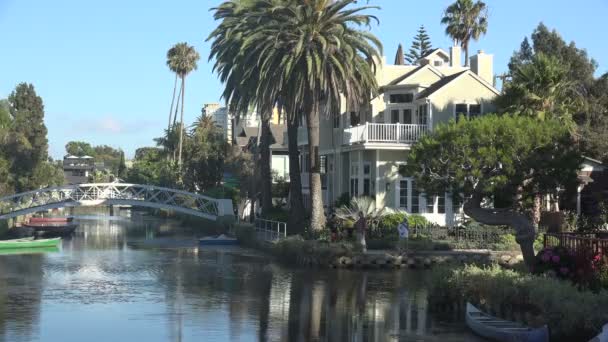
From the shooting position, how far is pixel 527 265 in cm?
2672

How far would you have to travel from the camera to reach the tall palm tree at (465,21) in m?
76.4

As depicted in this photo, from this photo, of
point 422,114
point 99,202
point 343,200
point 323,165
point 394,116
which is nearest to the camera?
point 422,114

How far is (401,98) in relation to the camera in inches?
2007

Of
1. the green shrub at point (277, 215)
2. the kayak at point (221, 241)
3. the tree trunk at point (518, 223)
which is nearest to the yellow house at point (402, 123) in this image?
the green shrub at point (277, 215)

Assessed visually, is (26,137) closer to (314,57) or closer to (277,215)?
(277,215)

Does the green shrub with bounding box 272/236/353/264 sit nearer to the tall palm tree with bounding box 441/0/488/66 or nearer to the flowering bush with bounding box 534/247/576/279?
the flowering bush with bounding box 534/247/576/279

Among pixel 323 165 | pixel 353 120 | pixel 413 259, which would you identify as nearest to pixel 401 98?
pixel 353 120

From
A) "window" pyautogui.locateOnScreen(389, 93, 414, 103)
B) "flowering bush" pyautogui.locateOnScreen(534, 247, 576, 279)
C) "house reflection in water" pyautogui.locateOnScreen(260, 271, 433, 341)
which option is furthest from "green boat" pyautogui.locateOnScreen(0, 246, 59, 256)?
"flowering bush" pyautogui.locateOnScreen(534, 247, 576, 279)

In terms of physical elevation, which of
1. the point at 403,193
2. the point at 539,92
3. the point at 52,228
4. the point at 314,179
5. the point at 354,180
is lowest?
the point at 52,228

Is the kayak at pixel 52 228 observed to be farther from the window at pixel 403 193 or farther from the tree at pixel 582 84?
the tree at pixel 582 84

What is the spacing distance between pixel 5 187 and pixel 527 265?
5236 centimetres

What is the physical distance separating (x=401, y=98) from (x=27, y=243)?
25115 millimetres

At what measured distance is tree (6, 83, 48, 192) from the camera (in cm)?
7444

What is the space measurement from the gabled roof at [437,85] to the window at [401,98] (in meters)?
0.78
